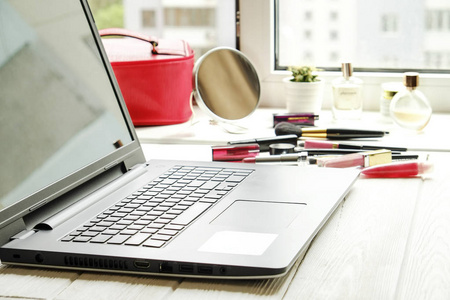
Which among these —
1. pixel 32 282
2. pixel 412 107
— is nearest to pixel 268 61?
pixel 412 107

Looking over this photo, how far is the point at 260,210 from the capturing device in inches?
32.1

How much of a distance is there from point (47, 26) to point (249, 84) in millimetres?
564

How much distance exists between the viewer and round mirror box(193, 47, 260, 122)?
4.42ft

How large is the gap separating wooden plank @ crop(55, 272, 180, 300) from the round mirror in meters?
0.70

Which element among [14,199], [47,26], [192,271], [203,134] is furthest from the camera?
[203,134]

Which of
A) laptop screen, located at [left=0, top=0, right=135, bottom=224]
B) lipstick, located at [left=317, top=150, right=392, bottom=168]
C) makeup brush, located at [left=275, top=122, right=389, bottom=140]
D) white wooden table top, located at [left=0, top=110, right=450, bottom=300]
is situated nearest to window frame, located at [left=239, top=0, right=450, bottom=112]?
makeup brush, located at [left=275, top=122, right=389, bottom=140]

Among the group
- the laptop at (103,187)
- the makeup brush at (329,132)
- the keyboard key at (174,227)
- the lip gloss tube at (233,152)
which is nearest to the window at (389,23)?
the makeup brush at (329,132)

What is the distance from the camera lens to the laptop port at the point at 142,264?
67cm

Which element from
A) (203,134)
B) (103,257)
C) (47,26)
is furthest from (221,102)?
(103,257)

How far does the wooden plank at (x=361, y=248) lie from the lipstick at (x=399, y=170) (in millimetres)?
46

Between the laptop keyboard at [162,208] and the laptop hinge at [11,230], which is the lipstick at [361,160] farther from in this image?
the laptop hinge at [11,230]

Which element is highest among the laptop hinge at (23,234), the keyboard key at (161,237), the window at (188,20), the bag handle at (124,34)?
the window at (188,20)

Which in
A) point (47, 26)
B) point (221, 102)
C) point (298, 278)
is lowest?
point (298, 278)

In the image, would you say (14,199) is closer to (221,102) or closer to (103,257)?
(103,257)
